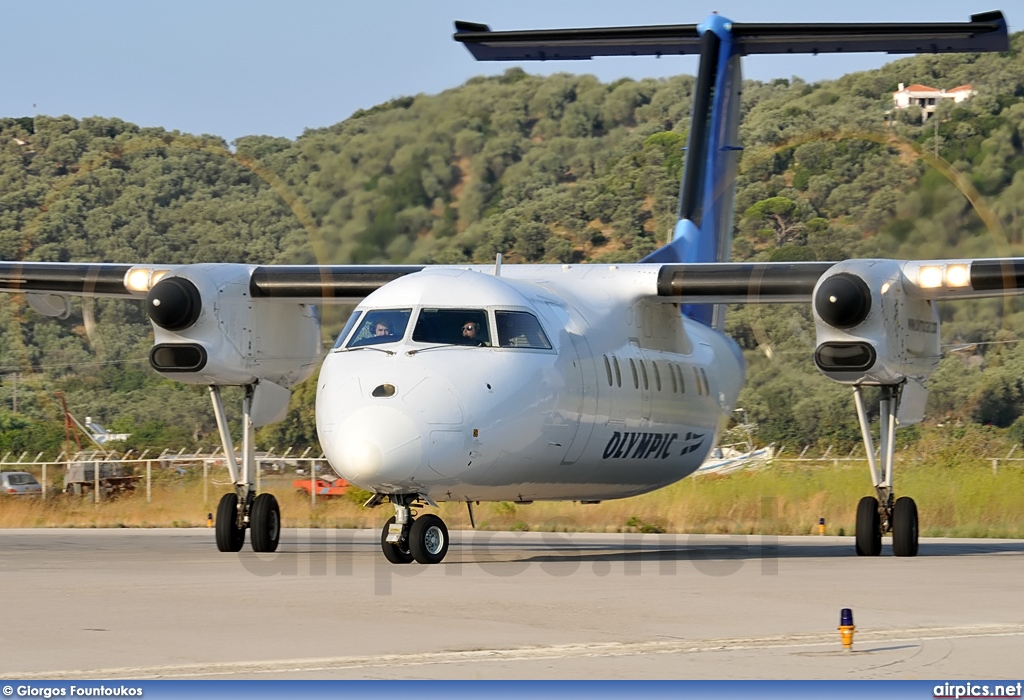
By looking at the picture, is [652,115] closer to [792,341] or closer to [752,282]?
[792,341]

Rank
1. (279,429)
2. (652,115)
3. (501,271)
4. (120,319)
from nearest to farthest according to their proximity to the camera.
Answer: (501,271), (120,319), (279,429), (652,115)

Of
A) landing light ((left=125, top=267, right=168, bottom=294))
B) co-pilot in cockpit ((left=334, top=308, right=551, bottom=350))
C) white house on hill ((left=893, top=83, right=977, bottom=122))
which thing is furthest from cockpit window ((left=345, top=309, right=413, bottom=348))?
white house on hill ((left=893, top=83, right=977, bottom=122))

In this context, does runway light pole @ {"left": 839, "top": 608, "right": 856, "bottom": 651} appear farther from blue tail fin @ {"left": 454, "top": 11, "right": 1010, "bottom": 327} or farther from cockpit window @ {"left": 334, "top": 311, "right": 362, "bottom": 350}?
blue tail fin @ {"left": 454, "top": 11, "right": 1010, "bottom": 327}

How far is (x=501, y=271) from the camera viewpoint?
1556 centimetres

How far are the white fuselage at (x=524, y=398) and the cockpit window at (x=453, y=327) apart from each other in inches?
2.6

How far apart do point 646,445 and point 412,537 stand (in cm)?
398

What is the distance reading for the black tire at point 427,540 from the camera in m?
12.5

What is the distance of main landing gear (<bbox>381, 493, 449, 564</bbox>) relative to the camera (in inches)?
494

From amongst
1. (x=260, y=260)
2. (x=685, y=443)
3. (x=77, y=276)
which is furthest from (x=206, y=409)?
(x=685, y=443)

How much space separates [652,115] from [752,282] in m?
45.5

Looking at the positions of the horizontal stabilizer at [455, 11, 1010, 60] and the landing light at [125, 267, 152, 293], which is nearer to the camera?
the landing light at [125, 267, 152, 293]

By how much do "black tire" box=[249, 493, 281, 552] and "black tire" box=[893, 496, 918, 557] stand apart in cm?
671

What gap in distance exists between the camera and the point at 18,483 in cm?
3247

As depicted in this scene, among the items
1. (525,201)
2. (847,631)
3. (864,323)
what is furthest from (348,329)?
(525,201)
